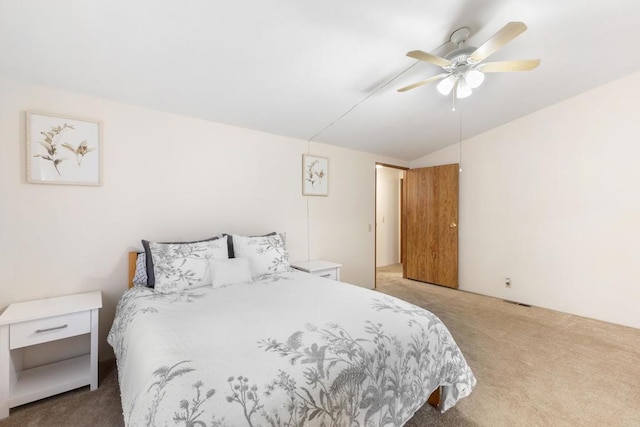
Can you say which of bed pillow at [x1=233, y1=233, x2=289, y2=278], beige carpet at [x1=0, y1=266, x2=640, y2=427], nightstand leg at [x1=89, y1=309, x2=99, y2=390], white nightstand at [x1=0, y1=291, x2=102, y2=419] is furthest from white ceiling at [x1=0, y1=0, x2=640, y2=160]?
beige carpet at [x1=0, y1=266, x2=640, y2=427]

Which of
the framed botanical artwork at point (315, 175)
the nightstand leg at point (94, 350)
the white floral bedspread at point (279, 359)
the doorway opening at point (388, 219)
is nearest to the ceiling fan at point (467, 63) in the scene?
the white floral bedspread at point (279, 359)

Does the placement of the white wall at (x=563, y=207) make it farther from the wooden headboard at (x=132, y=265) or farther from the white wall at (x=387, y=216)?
the wooden headboard at (x=132, y=265)

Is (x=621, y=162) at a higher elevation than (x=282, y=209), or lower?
higher

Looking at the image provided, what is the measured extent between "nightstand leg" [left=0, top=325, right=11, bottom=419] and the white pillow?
1150 mm

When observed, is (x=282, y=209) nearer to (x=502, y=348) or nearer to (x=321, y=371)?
Result: (x=321, y=371)

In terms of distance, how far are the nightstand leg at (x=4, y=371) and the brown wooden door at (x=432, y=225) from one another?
185 inches

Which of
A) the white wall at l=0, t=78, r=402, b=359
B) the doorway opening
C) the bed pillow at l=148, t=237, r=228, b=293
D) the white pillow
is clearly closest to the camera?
the white wall at l=0, t=78, r=402, b=359

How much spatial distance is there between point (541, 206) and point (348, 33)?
3.27 metres

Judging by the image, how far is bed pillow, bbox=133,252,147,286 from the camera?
84.8 inches

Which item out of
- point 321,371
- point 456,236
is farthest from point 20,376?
point 456,236

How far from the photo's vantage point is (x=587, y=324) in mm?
2912

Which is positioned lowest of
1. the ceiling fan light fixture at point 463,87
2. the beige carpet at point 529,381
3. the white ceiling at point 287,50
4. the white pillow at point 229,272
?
the beige carpet at point 529,381

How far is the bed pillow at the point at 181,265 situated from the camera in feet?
6.61

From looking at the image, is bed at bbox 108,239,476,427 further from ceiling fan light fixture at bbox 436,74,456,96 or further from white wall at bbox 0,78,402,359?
ceiling fan light fixture at bbox 436,74,456,96
